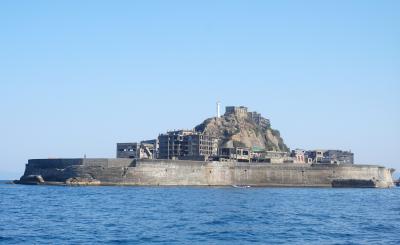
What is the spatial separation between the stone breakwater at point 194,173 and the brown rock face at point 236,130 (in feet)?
138

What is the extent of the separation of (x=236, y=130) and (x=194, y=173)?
Answer: 199 feet

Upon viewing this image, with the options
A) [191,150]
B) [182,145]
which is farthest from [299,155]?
[182,145]

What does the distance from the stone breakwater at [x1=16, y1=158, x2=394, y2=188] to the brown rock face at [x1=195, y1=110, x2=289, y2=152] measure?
4196cm

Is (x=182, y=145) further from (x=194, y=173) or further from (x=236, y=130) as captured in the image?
(x=194, y=173)

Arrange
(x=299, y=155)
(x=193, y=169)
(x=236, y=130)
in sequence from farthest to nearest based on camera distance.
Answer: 1. (x=299, y=155)
2. (x=236, y=130)
3. (x=193, y=169)

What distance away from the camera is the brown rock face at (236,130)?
561 feet

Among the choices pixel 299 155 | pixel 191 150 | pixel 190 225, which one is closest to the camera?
→ pixel 190 225

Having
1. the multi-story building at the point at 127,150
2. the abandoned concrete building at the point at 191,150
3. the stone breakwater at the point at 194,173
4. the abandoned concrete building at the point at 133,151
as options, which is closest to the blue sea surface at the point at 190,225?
the stone breakwater at the point at 194,173

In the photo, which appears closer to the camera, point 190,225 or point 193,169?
point 190,225

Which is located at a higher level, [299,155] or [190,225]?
[299,155]

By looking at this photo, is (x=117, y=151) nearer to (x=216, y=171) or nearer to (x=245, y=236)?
(x=216, y=171)

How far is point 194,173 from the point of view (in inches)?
4518

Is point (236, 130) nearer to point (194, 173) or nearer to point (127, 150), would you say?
point (127, 150)

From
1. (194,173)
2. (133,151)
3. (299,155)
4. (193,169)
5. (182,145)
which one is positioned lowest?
(194,173)
